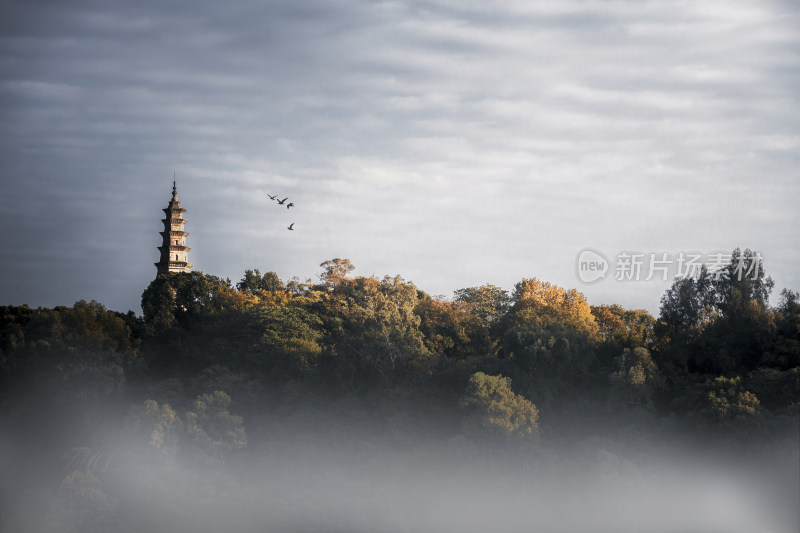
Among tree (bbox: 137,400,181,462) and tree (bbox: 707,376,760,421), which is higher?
tree (bbox: 707,376,760,421)

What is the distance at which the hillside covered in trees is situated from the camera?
5597 cm

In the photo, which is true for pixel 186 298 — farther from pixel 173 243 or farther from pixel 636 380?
pixel 636 380

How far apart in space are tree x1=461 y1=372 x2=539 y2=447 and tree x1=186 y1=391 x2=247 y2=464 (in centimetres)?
1447

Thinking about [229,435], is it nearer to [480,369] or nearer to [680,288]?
[480,369]

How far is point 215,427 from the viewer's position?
61.2 meters

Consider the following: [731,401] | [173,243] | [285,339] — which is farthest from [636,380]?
[173,243]

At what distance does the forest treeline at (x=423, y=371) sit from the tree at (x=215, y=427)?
0.09 metres

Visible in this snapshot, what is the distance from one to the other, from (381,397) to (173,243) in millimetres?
51509

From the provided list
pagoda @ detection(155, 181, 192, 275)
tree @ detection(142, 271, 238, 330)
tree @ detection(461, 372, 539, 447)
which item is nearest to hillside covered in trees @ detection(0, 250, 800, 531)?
tree @ detection(461, 372, 539, 447)

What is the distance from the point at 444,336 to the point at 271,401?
1253 cm

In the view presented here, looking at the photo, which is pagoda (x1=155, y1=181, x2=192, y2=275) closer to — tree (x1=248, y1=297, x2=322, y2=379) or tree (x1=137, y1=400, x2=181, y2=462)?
tree (x1=248, y1=297, x2=322, y2=379)

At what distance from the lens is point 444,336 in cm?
6769

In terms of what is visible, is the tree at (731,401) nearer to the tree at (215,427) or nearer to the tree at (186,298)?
the tree at (215,427)

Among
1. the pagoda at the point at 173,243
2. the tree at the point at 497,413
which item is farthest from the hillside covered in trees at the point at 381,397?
the pagoda at the point at 173,243
